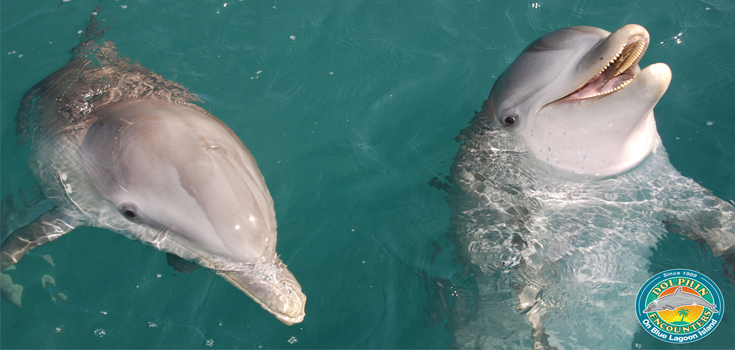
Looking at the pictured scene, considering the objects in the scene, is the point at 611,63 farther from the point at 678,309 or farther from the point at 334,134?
the point at 334,134

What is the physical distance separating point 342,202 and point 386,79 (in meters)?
1.87

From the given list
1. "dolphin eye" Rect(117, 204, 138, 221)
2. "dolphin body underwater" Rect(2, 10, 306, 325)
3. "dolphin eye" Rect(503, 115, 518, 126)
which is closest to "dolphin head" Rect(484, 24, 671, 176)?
"dolphin eye" Rect(503, 115, 518, 126)

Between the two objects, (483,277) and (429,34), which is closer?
(483,277)

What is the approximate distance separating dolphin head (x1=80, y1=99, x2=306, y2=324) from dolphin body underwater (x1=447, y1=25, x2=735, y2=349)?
1.69 metres

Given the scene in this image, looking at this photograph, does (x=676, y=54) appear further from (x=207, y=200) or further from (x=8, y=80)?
(x=8, y=80)

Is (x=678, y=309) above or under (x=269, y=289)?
under

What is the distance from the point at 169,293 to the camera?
4.26 meters

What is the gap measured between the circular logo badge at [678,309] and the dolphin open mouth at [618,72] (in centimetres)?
162

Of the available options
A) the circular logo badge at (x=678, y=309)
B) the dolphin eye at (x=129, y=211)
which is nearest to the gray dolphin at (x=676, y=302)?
the circular logo badge at (x=678, y=309)

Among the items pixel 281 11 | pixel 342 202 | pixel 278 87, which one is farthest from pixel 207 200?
pixel 281 11

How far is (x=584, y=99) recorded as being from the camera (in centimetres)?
373

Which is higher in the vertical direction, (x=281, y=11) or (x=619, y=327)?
(x=281, y=11)

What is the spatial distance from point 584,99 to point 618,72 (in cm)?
31

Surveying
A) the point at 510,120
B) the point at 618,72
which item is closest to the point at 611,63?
the point at 618,72
